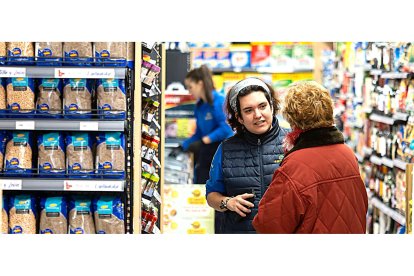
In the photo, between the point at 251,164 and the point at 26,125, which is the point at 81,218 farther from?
the point at 251,164

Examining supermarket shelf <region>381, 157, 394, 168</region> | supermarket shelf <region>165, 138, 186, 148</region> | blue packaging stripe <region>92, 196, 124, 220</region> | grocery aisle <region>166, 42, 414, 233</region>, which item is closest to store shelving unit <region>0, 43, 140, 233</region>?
blue packaging stripe <region>92, 196, 124, 220</region>

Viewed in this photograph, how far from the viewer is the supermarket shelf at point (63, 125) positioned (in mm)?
3523

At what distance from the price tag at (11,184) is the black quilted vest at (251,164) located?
1.09 m

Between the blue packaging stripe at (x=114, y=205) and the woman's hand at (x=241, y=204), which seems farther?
the blue packaging stripe at (x=114, y=205)

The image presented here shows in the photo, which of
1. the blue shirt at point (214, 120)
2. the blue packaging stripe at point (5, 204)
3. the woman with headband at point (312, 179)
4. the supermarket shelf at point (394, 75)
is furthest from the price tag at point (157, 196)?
the supermarket shelf at point (394, 75)

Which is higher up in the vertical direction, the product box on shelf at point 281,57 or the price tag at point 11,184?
the product box on shelf at point 281,57

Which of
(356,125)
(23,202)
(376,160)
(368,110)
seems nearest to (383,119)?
(376,160)

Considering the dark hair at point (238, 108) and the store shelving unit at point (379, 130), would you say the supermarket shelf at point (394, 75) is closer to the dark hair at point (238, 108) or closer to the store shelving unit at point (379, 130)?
the store shelving unit at point (379, 130)

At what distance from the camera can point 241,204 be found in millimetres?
3061

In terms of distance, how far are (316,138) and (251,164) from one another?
0.45m
